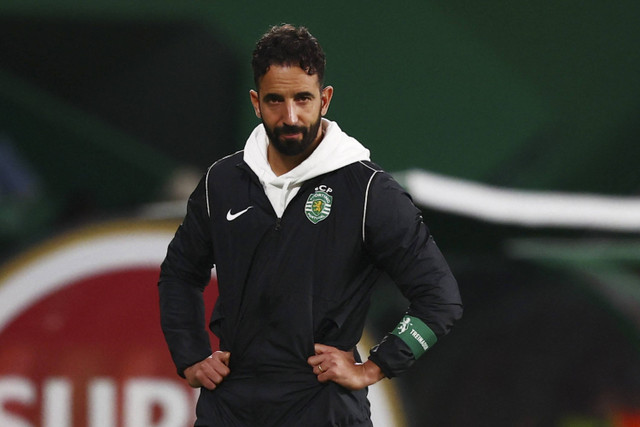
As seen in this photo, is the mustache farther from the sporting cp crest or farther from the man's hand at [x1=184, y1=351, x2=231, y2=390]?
the man's hand at [x1=184, y1=351, x2=231, y2=390]

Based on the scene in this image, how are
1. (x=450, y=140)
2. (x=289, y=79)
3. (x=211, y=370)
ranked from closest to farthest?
(x=289, y=79), (x=211, y=370), (x=450, y=140)

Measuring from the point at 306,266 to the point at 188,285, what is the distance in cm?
37

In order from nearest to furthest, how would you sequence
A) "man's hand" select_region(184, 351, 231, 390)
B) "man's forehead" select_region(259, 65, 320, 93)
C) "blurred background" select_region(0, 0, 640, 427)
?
"man's forehead" select_region(259, 65, 320, 93), "man's hand" select_region(184, 351, 231, 390), "blurred background" select_region(0, 0, 640, 427)

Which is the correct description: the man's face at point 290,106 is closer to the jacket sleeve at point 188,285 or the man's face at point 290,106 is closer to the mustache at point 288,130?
the mustache at point 288,130

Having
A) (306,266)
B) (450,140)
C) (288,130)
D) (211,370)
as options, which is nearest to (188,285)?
(211,370)

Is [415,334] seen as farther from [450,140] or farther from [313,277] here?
[450,140]

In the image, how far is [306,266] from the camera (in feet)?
7.47

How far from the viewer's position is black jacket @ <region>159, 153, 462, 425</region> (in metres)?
2.28

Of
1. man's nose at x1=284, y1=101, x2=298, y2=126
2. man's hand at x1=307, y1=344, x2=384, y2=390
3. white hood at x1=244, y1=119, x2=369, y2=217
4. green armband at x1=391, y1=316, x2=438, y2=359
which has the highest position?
man's nose at x1=284, y1=101, x2=298, y2=126

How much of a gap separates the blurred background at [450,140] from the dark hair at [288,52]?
5.40 feet

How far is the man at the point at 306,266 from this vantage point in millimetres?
2277

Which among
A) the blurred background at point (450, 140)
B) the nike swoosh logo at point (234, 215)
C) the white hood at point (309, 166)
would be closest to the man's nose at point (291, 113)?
the white hood at point (309, 166)

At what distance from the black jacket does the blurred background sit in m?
1.61

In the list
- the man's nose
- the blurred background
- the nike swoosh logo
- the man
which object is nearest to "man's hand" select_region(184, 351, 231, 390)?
the man
